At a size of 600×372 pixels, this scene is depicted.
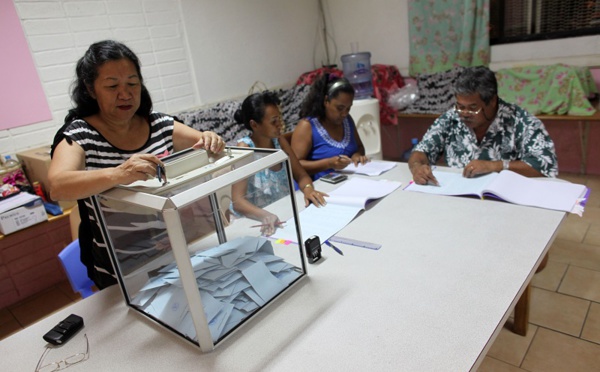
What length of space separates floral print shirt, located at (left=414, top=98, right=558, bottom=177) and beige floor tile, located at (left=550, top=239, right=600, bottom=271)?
79 centimetres

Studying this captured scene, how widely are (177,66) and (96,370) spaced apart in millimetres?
2864

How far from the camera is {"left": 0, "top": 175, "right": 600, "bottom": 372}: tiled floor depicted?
5.41ft

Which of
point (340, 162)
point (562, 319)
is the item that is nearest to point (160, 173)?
point (340, 162)

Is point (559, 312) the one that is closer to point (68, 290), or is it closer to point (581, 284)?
point (581, 284)

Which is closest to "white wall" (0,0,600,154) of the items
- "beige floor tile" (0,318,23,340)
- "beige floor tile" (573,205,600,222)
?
"beige floor tile" (0,318,23,340)

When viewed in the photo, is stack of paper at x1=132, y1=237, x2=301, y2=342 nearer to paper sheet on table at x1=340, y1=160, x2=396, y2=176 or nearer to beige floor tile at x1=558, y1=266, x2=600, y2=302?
paper sheet on table at x1=340, y1=160, x2=396, y2=176

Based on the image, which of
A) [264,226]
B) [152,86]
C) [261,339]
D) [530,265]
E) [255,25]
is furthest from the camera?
[255,25]

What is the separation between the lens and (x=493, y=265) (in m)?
1.13

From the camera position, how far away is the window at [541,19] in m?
3.28

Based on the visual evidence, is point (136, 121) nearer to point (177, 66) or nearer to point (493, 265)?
point (493, 265)

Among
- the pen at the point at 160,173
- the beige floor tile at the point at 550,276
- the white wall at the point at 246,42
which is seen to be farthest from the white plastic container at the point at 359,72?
the pen at the point at 160,173

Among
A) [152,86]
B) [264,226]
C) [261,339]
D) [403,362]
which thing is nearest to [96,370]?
[261,339]

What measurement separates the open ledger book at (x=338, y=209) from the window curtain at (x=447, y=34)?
2.52 metres

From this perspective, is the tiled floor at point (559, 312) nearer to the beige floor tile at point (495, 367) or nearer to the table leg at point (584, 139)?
the beige floor tile at point (495, 367)
